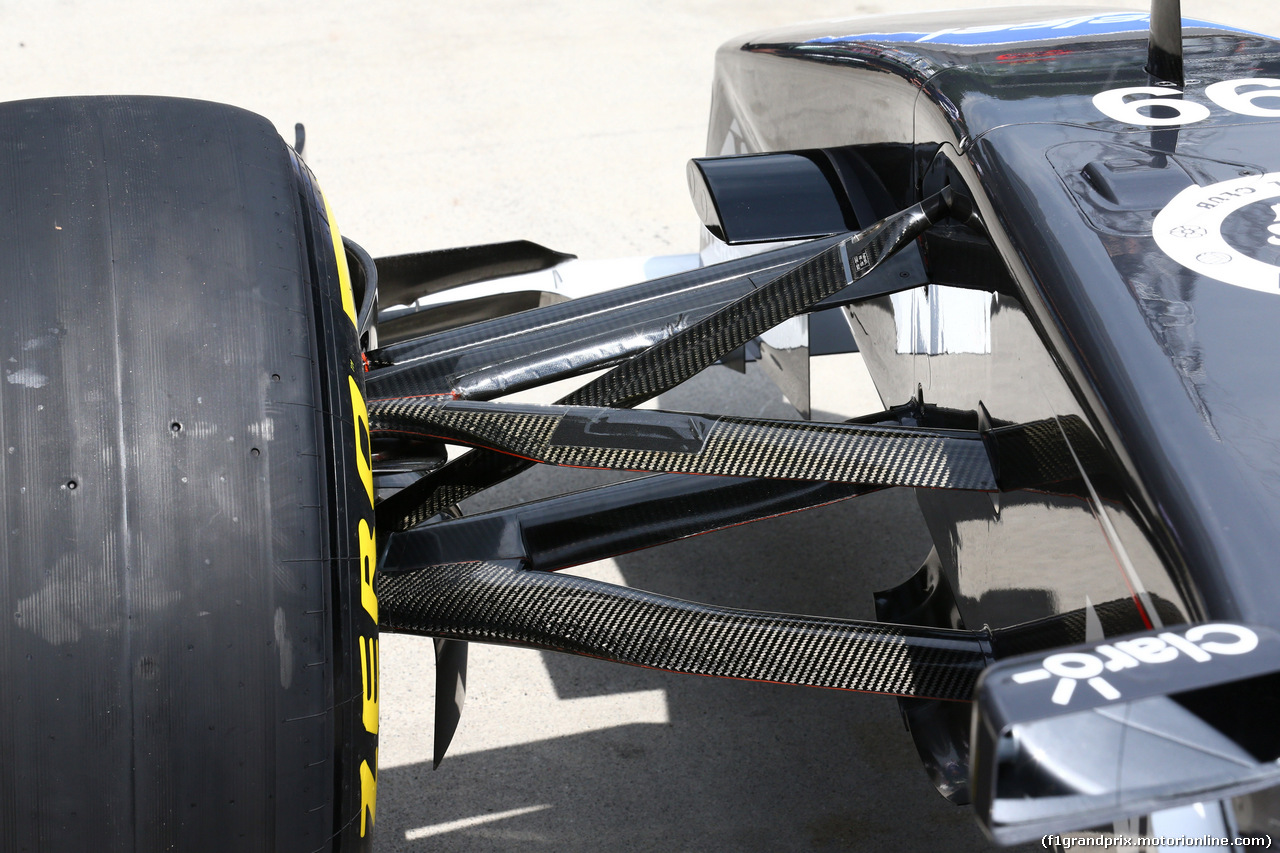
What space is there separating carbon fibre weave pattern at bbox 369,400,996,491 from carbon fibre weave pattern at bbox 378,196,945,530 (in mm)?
133

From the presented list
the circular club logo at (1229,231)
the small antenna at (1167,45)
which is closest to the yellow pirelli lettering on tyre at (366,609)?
the circular club logo at (1229,231)

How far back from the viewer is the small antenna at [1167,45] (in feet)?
5.32

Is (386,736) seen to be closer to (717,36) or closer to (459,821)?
(459,821)

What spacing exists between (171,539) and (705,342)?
748mm

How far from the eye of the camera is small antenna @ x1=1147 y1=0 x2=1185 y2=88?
5.32ft

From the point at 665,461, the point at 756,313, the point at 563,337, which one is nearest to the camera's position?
the point at 665,461

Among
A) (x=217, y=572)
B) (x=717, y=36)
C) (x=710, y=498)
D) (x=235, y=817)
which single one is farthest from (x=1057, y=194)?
(x=717, y=36)

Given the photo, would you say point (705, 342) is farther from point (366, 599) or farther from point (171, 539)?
point (171, 539)

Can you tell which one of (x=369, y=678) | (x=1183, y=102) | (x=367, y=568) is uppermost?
(x=1183, y=102)

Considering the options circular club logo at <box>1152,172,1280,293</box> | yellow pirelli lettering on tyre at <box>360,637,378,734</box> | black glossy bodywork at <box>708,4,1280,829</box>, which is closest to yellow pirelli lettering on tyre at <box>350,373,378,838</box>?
yellow pirelli lettering on tyre at <box>360,637,378,734</box>

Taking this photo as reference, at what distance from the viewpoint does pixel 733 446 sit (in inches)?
54.7

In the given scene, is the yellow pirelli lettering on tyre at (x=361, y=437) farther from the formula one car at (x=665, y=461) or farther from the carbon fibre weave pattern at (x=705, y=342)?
the carbon fibre weave pattern at (x=705, y=342)

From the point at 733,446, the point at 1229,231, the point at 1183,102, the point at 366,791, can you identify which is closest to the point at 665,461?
the point at 733,446

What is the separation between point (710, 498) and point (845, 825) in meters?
0.78
